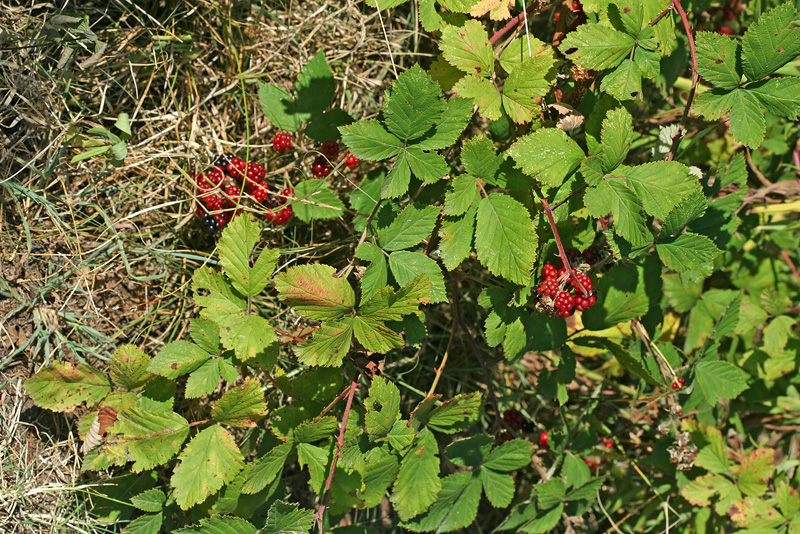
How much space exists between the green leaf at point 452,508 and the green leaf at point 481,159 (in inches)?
43.3

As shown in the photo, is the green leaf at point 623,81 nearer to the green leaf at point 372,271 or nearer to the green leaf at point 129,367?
the green leaf at point 372,271

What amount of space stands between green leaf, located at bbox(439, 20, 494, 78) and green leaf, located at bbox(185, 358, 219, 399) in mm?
1262

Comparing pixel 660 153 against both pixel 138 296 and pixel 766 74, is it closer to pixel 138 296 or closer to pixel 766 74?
pixel 766 74

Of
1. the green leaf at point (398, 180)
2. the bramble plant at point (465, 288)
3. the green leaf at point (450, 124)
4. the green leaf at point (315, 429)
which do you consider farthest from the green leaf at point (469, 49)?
the green leaf at point (315, 429)

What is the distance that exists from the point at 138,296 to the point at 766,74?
2.36m

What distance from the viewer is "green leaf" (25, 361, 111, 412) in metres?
2.04

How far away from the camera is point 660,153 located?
83.5 inches

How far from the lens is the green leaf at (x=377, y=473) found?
1.87m

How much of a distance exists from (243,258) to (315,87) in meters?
0.73

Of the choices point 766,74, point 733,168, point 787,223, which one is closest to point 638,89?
point 766,74

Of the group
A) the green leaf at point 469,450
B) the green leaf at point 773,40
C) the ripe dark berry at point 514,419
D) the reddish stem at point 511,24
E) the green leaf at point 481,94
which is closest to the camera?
the green leaf at point 773,40

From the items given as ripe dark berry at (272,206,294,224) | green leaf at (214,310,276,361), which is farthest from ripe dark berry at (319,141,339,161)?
green leaf at (214,310,276,361)

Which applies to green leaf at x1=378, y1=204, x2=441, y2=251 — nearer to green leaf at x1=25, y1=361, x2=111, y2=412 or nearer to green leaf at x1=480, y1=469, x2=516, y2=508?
green leaf at x1=480, y1=469, x2=516, y2=508

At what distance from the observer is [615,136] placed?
5.65 ft
